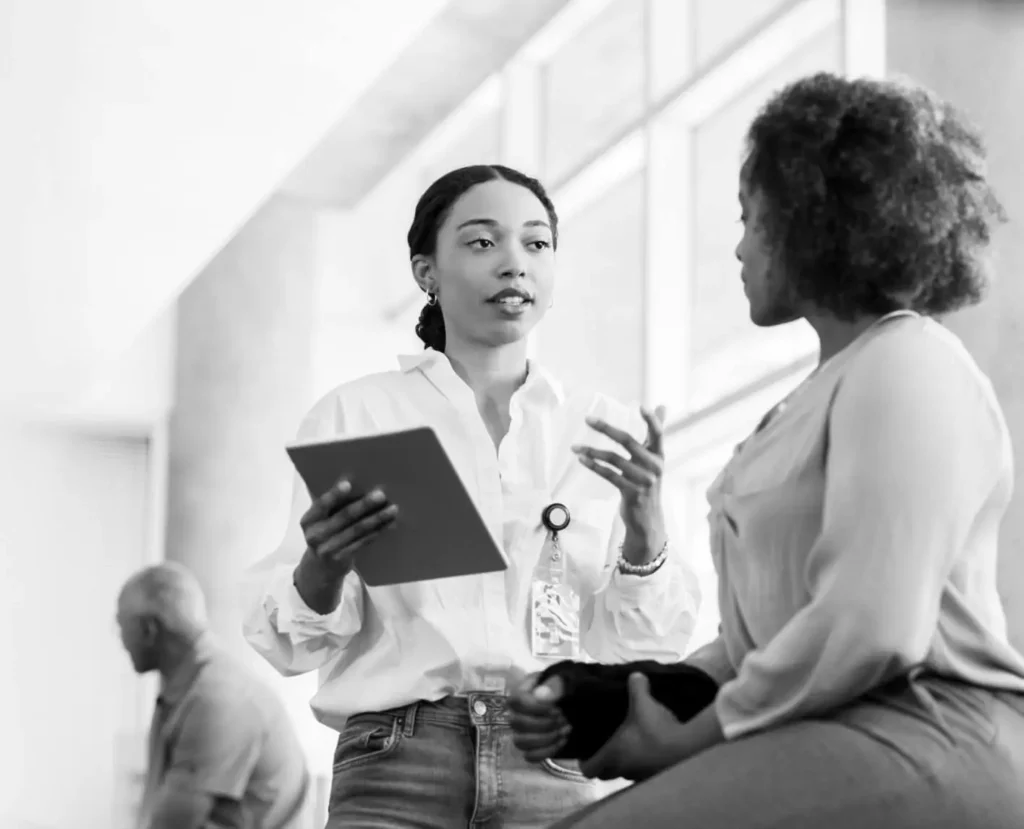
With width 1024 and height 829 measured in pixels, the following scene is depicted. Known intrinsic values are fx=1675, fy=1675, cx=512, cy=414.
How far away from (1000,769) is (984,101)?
306 cm

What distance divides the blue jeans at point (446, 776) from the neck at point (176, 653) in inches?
139

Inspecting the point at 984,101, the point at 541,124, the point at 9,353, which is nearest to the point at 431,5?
the point at 541,124

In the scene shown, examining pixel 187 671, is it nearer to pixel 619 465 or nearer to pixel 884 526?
pixel 619 465

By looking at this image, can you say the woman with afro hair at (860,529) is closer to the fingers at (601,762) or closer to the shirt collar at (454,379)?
the fingers at (601,762)

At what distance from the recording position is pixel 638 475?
2.42 m

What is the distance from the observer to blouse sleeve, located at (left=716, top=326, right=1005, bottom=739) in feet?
5.24

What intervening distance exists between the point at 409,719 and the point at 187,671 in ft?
11.7

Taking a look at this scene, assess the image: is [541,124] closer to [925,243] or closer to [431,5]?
[431,5]

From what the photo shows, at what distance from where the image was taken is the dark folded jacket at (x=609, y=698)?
6.19ft

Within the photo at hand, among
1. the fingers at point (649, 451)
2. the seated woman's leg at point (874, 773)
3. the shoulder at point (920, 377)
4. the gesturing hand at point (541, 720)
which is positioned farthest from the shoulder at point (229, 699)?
the shoulder at point (920, 377)

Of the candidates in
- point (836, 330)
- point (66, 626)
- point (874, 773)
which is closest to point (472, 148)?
point (66, 626)

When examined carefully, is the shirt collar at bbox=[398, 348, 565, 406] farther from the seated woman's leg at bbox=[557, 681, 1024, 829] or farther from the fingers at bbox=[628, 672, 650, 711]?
the seated woman's leg at bbox=[557, 681, 1024, 829]

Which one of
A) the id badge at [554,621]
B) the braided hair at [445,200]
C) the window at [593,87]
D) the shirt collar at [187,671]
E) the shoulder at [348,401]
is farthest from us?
the window at [593,87]

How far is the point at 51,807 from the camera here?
50.3 feet
